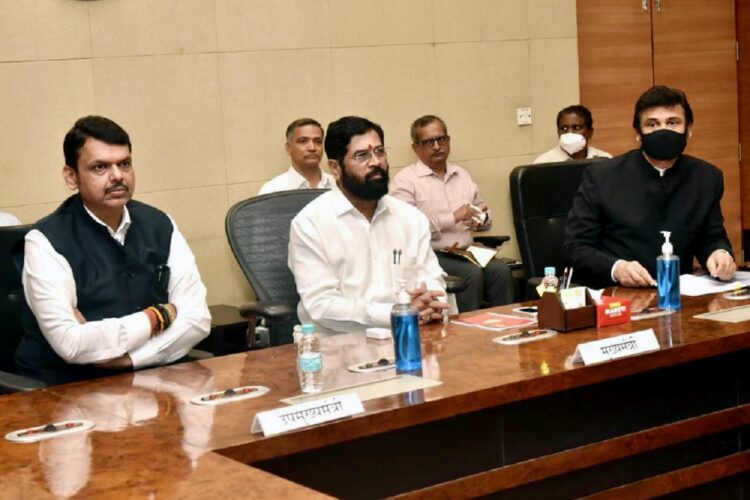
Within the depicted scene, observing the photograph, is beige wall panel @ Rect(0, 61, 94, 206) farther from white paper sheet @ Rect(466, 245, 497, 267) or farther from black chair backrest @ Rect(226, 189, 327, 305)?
white paper sheet @ Rect(466, 245, 497, 267)

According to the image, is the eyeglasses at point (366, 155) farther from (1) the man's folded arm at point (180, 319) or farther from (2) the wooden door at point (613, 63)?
(2) the wooden door at point (613, 63)

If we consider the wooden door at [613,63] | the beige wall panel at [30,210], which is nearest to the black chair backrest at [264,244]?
the beige wall panel at [30,210]

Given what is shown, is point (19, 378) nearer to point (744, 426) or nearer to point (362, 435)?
point (362, 435)

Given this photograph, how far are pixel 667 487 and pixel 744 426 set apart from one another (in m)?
0.32

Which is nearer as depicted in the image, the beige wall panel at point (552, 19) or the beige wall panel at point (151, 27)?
the beige wall panel at point (151, 27)

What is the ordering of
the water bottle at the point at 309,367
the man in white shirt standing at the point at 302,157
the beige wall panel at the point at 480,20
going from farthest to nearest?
the beige wall panel at the point at 480,20, the man in white shirt standing at the point at 302,157, the water bottle at the point at 309,367

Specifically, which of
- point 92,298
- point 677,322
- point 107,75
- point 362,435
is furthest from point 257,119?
point 362,435

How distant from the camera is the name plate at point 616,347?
106 inches

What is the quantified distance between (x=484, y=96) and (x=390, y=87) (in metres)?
0.66

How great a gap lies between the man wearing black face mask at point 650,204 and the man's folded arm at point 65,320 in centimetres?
164

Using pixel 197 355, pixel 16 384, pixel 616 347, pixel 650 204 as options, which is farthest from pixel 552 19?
pixel 16 384

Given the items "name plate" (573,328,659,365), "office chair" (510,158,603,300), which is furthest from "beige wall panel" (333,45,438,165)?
"name plate" (573,328,659,365)

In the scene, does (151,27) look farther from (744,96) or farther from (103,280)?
(744,96)

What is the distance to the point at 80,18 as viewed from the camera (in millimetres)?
5008
